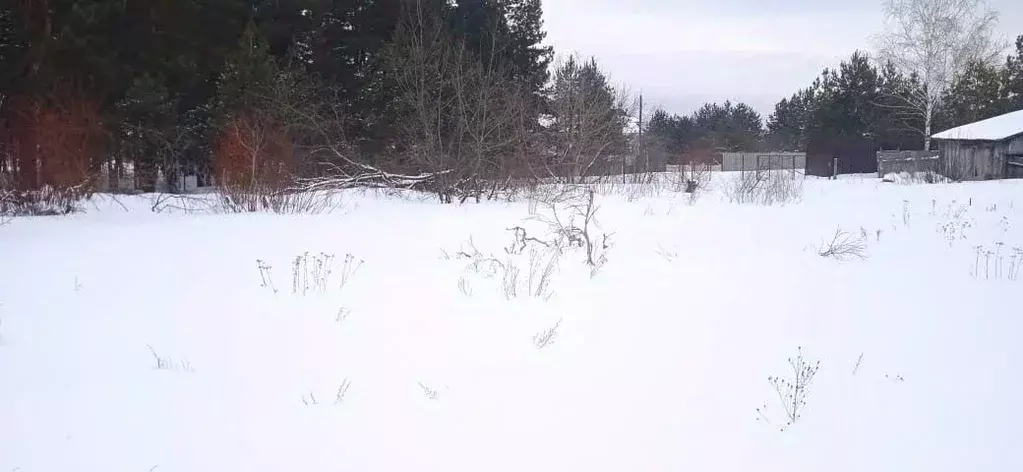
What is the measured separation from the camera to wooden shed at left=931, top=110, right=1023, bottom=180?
20.6 m

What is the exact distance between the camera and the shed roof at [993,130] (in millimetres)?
20327

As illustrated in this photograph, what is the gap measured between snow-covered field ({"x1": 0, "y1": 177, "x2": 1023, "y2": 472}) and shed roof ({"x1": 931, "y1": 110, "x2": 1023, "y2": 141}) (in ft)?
55.1

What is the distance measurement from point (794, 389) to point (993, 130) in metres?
23.7

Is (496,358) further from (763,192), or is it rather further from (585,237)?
(763,192)

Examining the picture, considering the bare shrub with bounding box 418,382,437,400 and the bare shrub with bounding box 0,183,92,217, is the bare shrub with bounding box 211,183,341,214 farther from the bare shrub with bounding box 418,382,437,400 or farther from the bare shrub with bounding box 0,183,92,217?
the bare shrub with bounding box 418,382,437,400

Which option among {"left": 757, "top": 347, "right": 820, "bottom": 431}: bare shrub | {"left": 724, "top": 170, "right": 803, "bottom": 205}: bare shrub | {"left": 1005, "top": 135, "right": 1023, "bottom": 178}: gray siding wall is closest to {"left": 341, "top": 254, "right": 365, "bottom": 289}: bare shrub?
{"left": 757, "top": 347, "right": 820, "bottom": 431}: bare shrub

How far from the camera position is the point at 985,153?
2117cm

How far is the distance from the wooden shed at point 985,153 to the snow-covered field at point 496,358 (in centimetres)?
1678

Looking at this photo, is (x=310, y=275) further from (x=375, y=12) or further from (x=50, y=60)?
(x=375, y=12)

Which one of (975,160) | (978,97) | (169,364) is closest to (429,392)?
(169,364)

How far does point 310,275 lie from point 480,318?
1.99 meters

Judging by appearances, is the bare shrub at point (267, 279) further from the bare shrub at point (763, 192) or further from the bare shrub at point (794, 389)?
the bare shrub at point (763, 192)

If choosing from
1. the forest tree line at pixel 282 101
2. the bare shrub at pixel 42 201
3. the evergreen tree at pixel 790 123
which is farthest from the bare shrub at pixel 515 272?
the evergreen tree at pixel 790 123

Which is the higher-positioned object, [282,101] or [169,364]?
[282,101]
